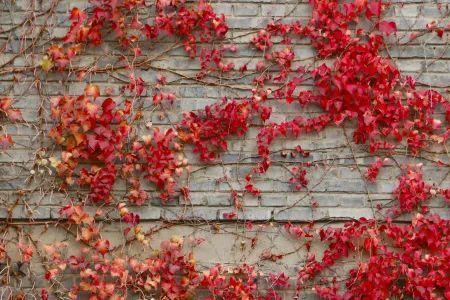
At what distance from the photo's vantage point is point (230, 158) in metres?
4.00

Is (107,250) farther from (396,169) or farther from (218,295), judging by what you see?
(396,169)

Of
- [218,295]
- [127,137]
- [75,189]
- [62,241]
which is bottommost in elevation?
[218,295]

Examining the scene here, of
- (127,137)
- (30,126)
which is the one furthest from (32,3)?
(127,137)

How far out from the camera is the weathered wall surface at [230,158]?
3.92m

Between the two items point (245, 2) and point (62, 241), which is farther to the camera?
point (245, 2)

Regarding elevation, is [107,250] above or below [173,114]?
below

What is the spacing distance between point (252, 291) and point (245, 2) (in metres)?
1.74

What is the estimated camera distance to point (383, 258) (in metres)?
3.84

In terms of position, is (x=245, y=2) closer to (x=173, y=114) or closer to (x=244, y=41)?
(x=244, y=41)

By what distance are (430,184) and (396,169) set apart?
0.70ft

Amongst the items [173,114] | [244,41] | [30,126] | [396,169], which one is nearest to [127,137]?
[173,114]

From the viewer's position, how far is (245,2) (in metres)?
4.16

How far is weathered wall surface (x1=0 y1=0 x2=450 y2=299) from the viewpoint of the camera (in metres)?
3.92

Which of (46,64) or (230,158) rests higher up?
(46,64)
